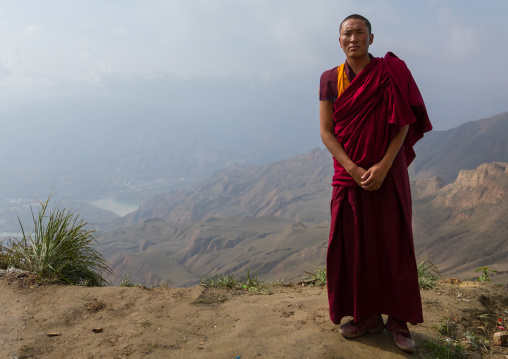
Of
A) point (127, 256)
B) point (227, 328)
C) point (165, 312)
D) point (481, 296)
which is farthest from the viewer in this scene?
point (127, 256)

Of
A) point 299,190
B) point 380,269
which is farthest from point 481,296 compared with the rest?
point 299,190

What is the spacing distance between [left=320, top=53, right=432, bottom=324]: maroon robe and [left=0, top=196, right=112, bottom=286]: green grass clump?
124 inches

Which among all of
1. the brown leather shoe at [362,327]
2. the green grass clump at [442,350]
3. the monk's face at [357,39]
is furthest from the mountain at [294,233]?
the monk's face at [357,39]

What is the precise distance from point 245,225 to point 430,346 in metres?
87.2

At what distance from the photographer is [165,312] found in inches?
130

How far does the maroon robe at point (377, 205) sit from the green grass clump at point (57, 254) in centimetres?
314

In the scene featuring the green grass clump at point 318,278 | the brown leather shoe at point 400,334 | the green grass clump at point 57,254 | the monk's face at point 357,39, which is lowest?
the brown leather shoe at point 400,334

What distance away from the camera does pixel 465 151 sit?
108062 mm

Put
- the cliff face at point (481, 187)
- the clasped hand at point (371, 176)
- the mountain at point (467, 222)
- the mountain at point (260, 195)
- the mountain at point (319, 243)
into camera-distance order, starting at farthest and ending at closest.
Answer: the mountain at point (260, 195)
the cliff face at point (481, 187)
the mountain at point (319, 243)
the mountain at point (467, 222)
the clasped hand at point (371, 176)

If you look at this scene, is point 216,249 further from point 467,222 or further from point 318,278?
point 318,278

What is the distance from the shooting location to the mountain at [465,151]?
3977 inches

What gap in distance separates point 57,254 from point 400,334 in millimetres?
3710

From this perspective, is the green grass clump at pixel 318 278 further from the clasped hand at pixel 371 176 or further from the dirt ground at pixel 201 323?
the clasped hand at pixel 371 176

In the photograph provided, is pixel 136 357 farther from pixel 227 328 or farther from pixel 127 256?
pixel 127 256
